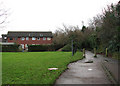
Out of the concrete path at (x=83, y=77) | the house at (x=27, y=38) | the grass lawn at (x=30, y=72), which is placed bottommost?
the concrete path at (x=83, y=77)

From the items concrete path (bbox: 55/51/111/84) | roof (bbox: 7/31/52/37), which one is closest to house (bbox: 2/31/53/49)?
roof (bbox: 7/31/52/37)

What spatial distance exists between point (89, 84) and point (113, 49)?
7.64 ft

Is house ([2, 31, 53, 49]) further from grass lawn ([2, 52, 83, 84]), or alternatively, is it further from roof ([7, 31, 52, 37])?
grass lawn ([2, 52, 83, 84])

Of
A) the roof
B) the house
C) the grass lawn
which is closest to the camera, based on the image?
the grass lawn

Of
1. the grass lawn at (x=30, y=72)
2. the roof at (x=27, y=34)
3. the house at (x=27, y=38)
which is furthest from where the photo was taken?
the roof at (x=27, y=34)

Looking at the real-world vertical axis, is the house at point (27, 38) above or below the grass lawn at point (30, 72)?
above

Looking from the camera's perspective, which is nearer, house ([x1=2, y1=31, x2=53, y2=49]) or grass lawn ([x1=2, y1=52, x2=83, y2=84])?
grass lawn ([x1=2, y1=52, x2=83, y2=84])

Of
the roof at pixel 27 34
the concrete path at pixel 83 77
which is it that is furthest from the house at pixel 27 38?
the concrete path at pixel 83 77

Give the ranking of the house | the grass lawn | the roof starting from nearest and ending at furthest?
the grass lawn → the house → the roof

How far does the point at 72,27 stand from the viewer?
43500 mm

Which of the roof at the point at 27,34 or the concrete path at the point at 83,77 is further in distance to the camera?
the roof at the point at 27,34

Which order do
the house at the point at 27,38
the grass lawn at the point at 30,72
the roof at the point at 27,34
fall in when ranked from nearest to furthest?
the grass lawn at the point at 30,72, the house at the point at 27,38, the roof at the point at 27,34

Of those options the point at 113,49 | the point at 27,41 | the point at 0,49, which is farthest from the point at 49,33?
the point at 113,49

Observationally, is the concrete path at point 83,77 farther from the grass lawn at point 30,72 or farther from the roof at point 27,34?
the roof at point 27,34
